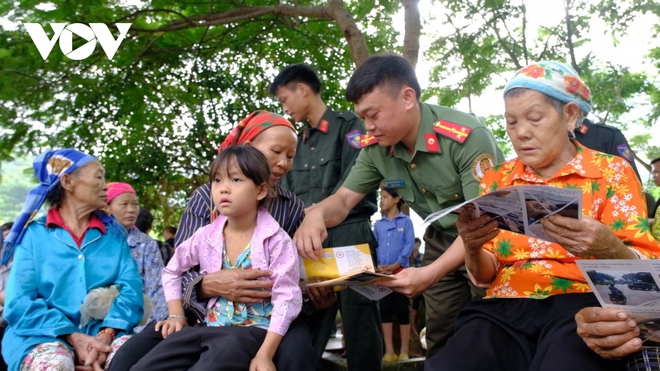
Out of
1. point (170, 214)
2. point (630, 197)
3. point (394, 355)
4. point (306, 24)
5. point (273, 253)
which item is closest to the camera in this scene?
point (630, 197)

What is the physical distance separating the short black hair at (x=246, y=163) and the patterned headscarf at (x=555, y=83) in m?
1.10

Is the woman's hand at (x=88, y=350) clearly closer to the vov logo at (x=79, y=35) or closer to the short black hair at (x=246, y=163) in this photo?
the short black hair at (x=246, y=163)

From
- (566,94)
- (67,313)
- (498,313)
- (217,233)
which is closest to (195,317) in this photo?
(217,233)

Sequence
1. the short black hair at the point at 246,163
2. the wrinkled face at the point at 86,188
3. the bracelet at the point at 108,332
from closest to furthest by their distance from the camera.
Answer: the short black hair at the point at 246,163 < the bracelet at the point at 108,332 < the wrinkled face at the point at 86,188

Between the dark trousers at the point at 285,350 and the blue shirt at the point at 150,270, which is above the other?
the blue shirt at the point at 150,270

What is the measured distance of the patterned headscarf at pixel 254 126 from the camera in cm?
315

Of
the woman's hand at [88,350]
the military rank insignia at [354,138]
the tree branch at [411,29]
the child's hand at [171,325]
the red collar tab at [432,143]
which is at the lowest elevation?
the woman's hand at [88,350]

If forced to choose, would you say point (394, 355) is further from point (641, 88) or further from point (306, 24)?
point (641, 88)

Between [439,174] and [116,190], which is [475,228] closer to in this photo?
[439,174]

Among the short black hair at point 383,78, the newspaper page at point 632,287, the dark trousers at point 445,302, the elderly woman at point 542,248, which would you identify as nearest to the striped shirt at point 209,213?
the short black hair at point 383,78

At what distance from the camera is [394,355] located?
6.32 meters

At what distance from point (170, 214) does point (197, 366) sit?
1030 cm

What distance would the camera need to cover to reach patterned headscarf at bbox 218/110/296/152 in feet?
10.3

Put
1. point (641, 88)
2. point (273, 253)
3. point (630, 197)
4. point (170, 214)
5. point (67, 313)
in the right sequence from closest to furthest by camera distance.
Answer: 1. point (630, 197)
2. point (273, 253)
3. point (67, 313)
4. point (641, 88)
5. point (170, 214)
